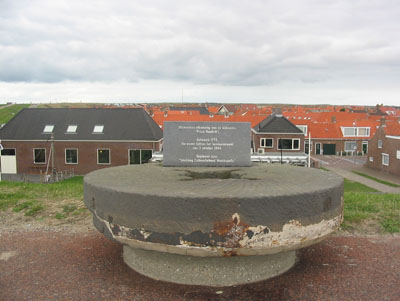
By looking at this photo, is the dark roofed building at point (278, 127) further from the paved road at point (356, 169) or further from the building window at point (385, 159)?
the building window at point (385, 159)

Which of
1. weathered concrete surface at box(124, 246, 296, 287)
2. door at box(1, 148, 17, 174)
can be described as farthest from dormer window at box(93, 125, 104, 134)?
weathered concrete surface at box(124, 246, 296, 287)

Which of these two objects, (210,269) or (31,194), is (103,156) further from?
(210,269)

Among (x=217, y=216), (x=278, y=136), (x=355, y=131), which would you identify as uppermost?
(x=217, y=216)

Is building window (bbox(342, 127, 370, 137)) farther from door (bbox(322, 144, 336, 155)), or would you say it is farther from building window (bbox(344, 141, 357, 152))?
door (bbox(322, 144, 336, 155))

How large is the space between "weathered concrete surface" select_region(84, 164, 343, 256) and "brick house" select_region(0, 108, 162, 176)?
26532 mm

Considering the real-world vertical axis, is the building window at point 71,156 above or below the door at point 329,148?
above

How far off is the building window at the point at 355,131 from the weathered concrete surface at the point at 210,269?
5012 cm

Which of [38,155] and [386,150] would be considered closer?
[38,155]

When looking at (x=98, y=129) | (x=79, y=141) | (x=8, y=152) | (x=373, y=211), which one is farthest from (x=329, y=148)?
(x=373, y=211)

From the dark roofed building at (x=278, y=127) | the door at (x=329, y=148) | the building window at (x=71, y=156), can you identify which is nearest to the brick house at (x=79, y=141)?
the building window at (x=71, y=156)

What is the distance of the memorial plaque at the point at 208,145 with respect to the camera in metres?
8.77

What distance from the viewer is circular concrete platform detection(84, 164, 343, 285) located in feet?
18.3

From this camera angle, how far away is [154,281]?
624 cm

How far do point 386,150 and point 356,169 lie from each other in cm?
372
